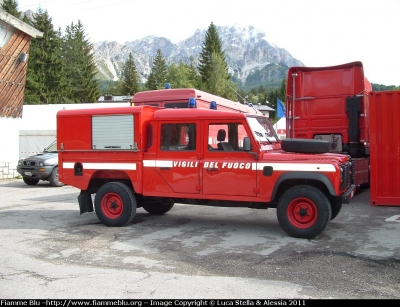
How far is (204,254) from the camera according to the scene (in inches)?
260

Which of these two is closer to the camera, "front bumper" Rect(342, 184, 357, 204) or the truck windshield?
"front bumper" Rect(342, 184, 357, 204)

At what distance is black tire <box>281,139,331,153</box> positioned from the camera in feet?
24.6

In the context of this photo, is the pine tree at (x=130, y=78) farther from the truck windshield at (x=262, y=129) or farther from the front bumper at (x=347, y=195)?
the front bumper at (x=347, y=195)

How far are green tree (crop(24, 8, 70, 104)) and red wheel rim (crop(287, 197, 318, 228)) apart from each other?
53687mm

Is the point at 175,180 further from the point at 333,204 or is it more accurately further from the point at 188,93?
the point at 188,93

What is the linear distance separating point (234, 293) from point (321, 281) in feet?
3.76

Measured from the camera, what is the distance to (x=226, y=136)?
7926 millimetres

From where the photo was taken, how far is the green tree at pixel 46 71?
56.8m

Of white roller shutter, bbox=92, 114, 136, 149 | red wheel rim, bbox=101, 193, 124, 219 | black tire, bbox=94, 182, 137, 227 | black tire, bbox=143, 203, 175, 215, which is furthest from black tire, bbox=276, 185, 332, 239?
black tire, bbox=143, 203, 175, 215

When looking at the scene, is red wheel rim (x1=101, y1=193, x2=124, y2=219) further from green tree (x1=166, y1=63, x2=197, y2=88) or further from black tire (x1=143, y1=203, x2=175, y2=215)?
green tree (x1=166, y1=63, x2=197, y2=88)

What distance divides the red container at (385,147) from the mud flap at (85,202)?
5692 millimetres

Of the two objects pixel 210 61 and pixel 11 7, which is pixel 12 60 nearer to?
pixel 11 7

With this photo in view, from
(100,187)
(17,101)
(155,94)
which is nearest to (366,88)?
(155,94)

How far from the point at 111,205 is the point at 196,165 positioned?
1987 mm
